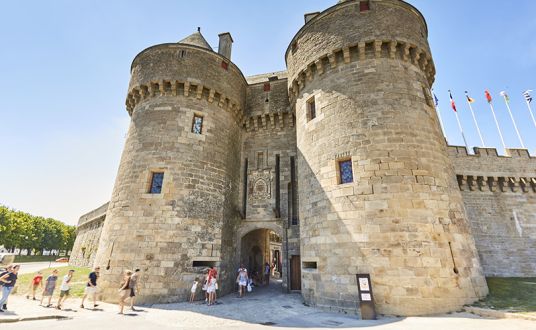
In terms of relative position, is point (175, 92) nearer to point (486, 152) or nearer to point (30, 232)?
point (486, 152)

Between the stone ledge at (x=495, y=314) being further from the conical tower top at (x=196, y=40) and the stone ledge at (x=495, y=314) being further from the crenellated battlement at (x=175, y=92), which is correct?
the conical tower top at (x=196, y=40)

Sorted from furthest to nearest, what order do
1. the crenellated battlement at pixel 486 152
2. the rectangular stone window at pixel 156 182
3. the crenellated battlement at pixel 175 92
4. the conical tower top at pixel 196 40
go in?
the crenellated battlement at pixel 486 152 → the conical tower top at pixel 196 40 → the crenellated battlement at pixel 175 92 → the rectangular stone window at pixel 156 182

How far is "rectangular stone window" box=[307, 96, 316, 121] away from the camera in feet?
37.5

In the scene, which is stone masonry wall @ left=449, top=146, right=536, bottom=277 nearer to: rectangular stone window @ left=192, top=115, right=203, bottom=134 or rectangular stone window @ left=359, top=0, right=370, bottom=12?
rectangular stone window @ left=359, top=0, right=370, bottom=12

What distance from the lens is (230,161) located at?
13617 millimetres

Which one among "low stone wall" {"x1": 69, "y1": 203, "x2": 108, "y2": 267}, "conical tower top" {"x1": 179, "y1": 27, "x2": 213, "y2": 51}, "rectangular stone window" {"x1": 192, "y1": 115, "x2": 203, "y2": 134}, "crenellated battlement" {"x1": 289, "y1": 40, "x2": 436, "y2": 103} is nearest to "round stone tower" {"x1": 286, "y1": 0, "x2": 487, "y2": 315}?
"crenellated battlement" {"x1": 289, "y1": 40, "x2": 436, "y2": 103}

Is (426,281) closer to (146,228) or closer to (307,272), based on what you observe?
(307,272)

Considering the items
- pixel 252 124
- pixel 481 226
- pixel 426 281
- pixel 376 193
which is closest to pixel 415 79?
pixel 376 193

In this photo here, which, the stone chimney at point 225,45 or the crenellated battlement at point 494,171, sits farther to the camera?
the stone chimney at point 225,45

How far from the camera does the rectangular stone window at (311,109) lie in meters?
11.4

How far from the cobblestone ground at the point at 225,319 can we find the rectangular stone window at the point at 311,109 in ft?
24.4

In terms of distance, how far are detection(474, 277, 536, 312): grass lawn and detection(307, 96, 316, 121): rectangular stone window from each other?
832 centimetres

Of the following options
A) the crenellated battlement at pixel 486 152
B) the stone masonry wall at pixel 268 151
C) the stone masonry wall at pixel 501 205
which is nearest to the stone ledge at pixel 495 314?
the stone masonry wall at pixel 268 151

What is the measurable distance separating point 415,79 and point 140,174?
12.0 meters
